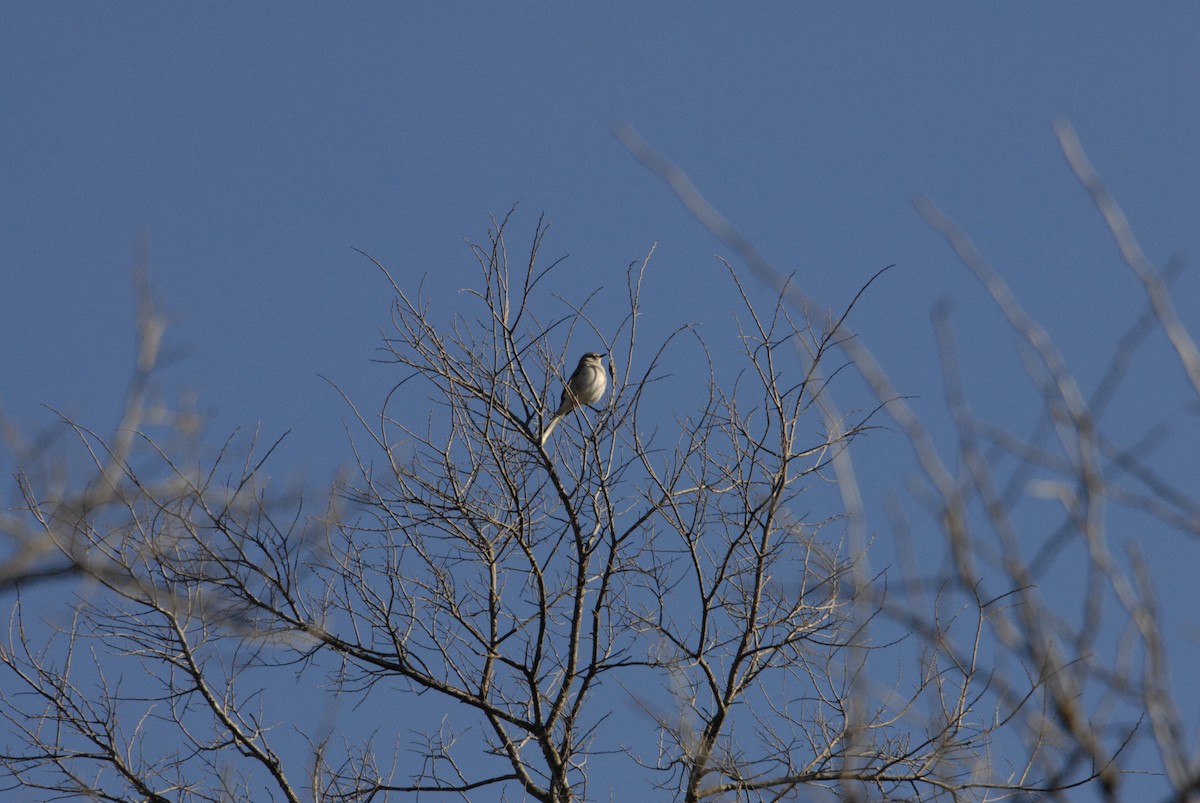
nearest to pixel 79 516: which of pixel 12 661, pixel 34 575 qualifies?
Answer: pixel 34 575

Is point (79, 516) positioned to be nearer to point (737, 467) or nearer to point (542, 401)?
point (542, 401)

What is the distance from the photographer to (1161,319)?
1.66 metres

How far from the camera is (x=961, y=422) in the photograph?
179cm

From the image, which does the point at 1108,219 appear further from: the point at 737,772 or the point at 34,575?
the point at 34,575

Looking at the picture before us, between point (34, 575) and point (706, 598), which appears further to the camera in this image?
point (706, 598)

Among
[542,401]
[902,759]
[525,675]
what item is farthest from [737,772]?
[542,401]

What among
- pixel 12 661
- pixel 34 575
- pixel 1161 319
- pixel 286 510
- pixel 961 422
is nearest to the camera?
pixel 1161 319

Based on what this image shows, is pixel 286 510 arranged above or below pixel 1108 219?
above

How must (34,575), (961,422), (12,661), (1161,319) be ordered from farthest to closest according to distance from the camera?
(12,661), (34,575), (961,422), (1161,319)

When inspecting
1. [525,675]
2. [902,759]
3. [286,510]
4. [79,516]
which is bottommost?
[902,759]

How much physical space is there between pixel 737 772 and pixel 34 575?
8.60 ft

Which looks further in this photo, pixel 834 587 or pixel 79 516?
pixel 834 587

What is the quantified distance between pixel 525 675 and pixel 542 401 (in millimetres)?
1120

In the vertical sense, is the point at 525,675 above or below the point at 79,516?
below
